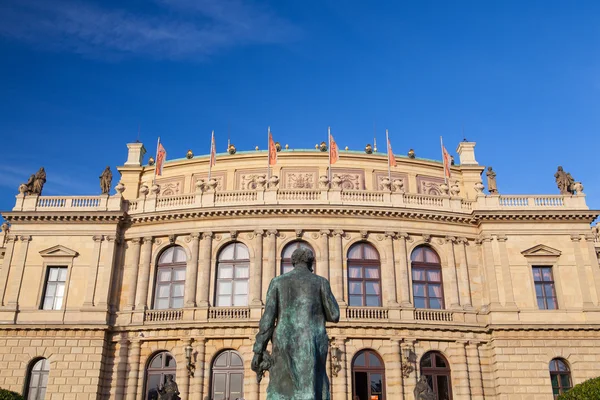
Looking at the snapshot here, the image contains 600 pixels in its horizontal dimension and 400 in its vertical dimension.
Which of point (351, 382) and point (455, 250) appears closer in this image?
point (351, 382)

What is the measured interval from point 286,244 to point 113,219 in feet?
31.7

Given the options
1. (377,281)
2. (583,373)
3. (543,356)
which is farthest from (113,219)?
(583,373)

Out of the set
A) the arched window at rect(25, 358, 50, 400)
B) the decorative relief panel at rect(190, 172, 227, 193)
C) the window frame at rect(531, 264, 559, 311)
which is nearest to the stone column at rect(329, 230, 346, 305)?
the window frame at rect(531, 264, 559, 311)

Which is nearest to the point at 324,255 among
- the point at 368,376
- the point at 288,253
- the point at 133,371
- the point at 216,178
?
the point at 288,253

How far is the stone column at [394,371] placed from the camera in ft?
95.2

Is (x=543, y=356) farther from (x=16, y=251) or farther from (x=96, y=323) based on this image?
(x=16, y=251)

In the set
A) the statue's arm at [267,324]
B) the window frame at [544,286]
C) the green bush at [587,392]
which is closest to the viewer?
the statue's arm at [267,324]

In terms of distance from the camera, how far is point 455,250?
108ft

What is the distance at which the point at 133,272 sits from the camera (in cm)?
3250

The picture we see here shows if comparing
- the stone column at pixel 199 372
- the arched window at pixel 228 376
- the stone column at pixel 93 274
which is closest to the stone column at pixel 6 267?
the stone column at pixel 93 274

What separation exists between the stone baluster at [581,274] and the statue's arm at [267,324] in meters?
27.9

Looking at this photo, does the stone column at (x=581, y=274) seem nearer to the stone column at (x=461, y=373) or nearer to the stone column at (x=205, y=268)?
the stone column at (x=461, y=373)

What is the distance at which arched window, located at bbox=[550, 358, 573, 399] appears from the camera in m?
30.1

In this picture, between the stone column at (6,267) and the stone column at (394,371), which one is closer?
the stone column at (394,371)
